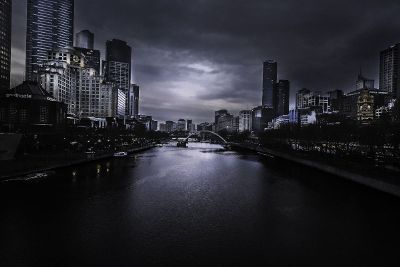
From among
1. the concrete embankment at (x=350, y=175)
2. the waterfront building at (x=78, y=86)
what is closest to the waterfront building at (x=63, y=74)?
the waterfront building at (x=78, y=86)

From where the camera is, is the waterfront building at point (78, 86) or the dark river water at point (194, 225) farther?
the waterfront building at point (78, 86)

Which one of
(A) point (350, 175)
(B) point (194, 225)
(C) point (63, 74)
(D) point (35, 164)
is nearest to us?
(B) point (194, 225)

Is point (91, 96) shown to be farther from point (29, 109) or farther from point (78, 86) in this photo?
point (29, 109)

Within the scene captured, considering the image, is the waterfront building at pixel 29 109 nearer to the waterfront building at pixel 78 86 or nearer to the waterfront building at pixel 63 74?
the waterfront building at pixel 63 74

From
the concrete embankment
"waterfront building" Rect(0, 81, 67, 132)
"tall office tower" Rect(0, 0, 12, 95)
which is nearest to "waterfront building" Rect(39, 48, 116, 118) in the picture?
"tall office tower" Rect(0, 0, 12, 95)

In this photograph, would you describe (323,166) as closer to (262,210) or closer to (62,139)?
(262,210)

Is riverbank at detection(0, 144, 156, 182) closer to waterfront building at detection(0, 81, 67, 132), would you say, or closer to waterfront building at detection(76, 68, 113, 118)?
waterfront building at detection(0, 81, 67, 132)

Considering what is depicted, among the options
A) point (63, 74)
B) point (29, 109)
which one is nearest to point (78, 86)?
point (63, 74)

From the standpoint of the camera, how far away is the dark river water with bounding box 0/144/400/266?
1762cm

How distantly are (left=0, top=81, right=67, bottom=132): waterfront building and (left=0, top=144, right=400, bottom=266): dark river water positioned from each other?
85.0 meters

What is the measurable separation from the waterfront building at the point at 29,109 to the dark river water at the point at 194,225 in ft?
279

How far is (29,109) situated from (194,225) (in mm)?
111079

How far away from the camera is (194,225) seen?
23.5 metres

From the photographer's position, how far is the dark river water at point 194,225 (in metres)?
17.6
